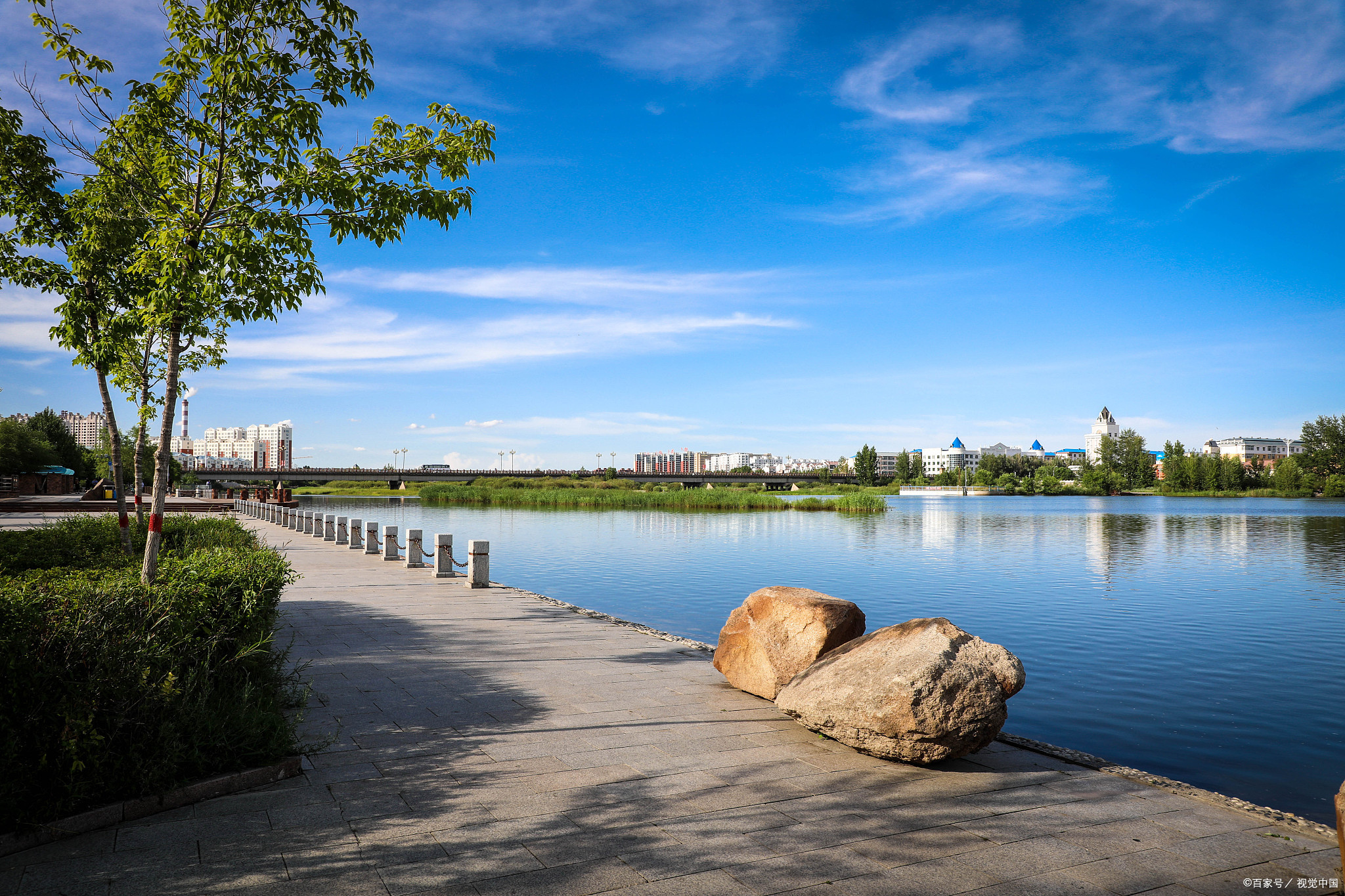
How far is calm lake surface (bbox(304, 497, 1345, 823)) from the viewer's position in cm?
918

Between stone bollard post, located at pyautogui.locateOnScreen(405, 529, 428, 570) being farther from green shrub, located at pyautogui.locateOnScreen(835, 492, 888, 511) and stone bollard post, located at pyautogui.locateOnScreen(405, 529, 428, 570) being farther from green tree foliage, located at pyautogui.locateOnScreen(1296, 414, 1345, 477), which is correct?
green tree foliage, located at pyautogui.locateOnScreen(1296, 414, 1345, 477)

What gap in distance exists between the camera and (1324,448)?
354 ft

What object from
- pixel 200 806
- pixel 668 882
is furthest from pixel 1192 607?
pixel 200 806

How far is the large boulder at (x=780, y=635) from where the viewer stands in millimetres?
7438

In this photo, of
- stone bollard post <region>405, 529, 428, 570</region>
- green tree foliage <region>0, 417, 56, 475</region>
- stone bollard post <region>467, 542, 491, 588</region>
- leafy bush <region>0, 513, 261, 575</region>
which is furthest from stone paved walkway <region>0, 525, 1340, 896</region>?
green tree foliage <region>0, 417, 56, 475</region>

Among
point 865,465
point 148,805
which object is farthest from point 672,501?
point 865,465

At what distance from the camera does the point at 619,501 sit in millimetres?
64438

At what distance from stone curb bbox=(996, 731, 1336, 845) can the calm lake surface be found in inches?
98.7

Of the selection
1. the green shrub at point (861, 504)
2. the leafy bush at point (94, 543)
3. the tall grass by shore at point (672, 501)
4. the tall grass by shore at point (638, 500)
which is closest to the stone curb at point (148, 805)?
the leafy bush at point (94, 543)

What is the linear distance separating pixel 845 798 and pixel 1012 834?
103 centimetres

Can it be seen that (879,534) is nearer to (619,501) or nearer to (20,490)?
(619,501)

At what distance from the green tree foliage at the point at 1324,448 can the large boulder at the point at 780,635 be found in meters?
130

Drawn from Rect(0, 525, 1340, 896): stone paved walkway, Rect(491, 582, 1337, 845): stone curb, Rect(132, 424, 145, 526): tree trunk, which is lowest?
Rect(491, 582, 1337, 845): stone curb

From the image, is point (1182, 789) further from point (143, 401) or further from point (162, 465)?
point (143, 401)
